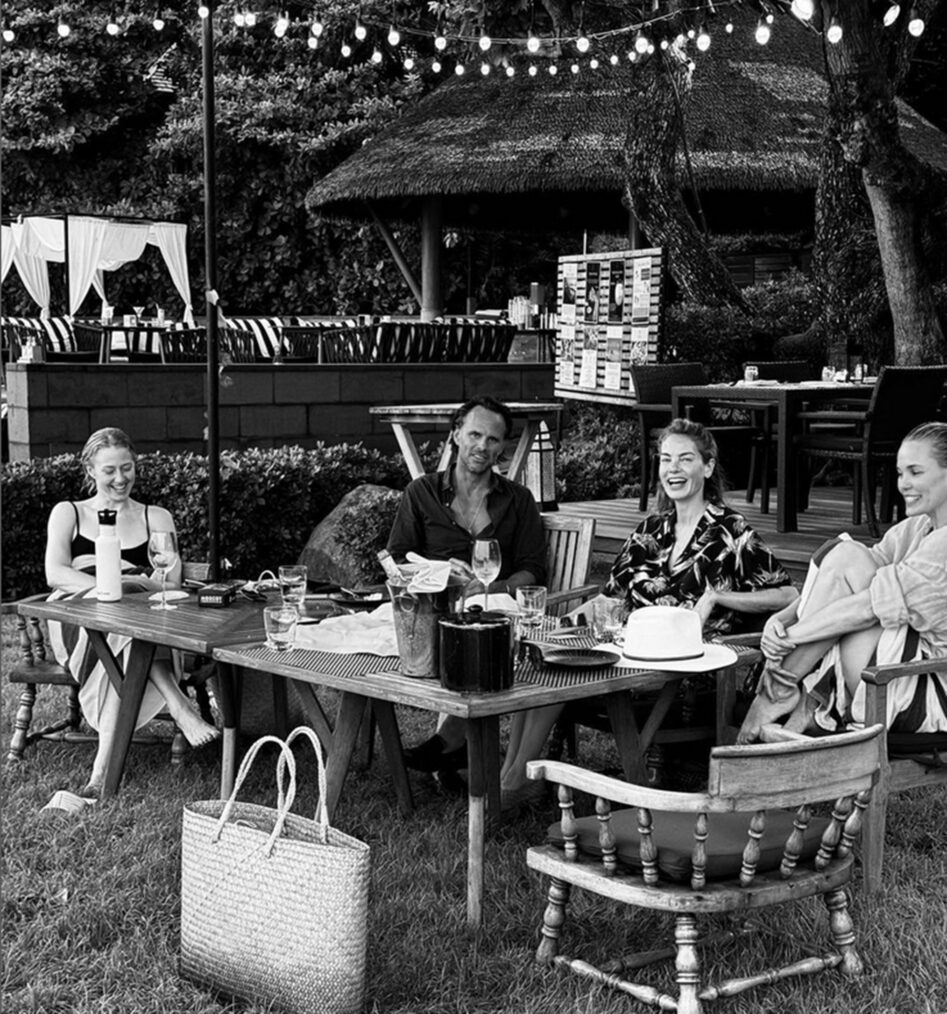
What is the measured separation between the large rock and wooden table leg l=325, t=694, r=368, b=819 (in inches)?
141

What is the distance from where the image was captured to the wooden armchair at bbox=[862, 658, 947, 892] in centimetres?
358

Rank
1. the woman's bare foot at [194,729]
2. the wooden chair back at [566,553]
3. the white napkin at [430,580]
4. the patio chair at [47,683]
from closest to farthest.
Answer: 1. the white napkin at [430,580]
2. the woman's bare foot at [194,729]
3. the patio chair at [47,683]
4. the wooden chair back at [566,553]

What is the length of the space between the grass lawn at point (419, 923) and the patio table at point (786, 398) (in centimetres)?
300

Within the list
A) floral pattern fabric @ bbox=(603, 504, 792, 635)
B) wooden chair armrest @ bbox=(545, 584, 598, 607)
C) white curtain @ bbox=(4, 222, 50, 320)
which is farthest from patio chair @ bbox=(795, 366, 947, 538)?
white curtain @ bbox=(4, 222, 50, 320)

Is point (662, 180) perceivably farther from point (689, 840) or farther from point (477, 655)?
point (689, 840)

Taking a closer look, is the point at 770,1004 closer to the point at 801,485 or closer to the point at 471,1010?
the point at 471,1010

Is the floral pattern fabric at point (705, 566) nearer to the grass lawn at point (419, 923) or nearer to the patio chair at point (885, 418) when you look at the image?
the grass lawn at point (419, 923)

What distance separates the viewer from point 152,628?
416cm

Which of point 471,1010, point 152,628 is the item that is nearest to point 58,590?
point 152,628

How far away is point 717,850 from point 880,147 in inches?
245

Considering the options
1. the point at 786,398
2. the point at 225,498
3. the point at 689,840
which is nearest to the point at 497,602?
the point at 689,840

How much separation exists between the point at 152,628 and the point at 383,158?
1156cm

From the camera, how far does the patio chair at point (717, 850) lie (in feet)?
9.17

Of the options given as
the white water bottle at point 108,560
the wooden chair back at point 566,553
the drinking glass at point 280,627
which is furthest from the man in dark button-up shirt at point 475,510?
the drinking glass at point 280,627
